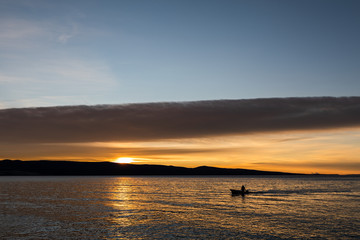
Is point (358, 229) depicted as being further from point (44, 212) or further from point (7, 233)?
point (44, 212)

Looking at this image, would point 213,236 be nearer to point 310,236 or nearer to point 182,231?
point 182,231

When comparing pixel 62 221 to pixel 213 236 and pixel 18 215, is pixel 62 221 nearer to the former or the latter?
pixel 18 215

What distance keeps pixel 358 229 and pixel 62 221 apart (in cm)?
4193

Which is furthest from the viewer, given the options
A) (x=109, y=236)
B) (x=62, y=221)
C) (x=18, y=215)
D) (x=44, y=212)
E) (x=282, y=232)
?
(x=44, y=212)

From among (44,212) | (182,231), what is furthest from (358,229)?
(44,212)

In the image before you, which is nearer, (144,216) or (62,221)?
(62,221)

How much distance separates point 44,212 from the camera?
58.5 m

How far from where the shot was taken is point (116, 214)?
2234 inches

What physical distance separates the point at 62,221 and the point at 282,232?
31.6 meters

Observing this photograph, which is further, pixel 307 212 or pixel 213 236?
pixel 307 212

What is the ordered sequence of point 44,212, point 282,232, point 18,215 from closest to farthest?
point 282,232
point 18,215
point 44,212

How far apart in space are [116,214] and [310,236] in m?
32.0

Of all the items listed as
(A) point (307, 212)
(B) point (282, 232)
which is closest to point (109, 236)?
(B) point (282, 232)

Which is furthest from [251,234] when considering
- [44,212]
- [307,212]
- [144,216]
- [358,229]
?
[44,212]
